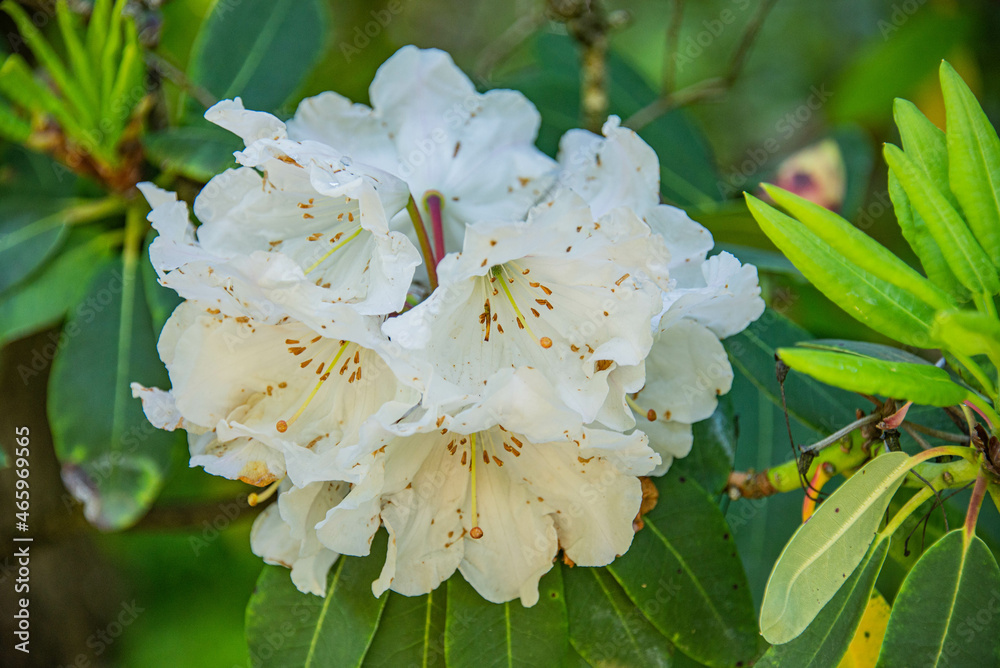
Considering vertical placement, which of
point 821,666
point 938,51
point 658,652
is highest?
point 938,51

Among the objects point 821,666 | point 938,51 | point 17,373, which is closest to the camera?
point 821,666

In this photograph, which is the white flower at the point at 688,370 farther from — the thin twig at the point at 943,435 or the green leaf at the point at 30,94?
the green leaf at the point at 30,94

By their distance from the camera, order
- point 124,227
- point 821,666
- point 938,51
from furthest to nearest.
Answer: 1. point 938,51
2. point 124,227
3. point 821,666

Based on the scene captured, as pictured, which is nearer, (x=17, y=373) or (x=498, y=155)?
(x=498, y=155)

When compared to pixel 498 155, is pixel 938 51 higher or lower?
higher

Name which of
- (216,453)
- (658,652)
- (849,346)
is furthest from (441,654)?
(849,346)

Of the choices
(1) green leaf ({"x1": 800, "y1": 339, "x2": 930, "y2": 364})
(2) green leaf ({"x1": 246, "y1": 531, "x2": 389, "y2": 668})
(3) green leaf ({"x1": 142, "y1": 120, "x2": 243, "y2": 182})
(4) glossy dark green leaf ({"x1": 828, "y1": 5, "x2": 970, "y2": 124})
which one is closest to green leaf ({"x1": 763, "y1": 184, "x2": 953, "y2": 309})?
(1) green leaf ({"x1": 800, "y1": 339, "x2": 930, "y2": 364})

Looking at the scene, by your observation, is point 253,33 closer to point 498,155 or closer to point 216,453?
point 498,155
